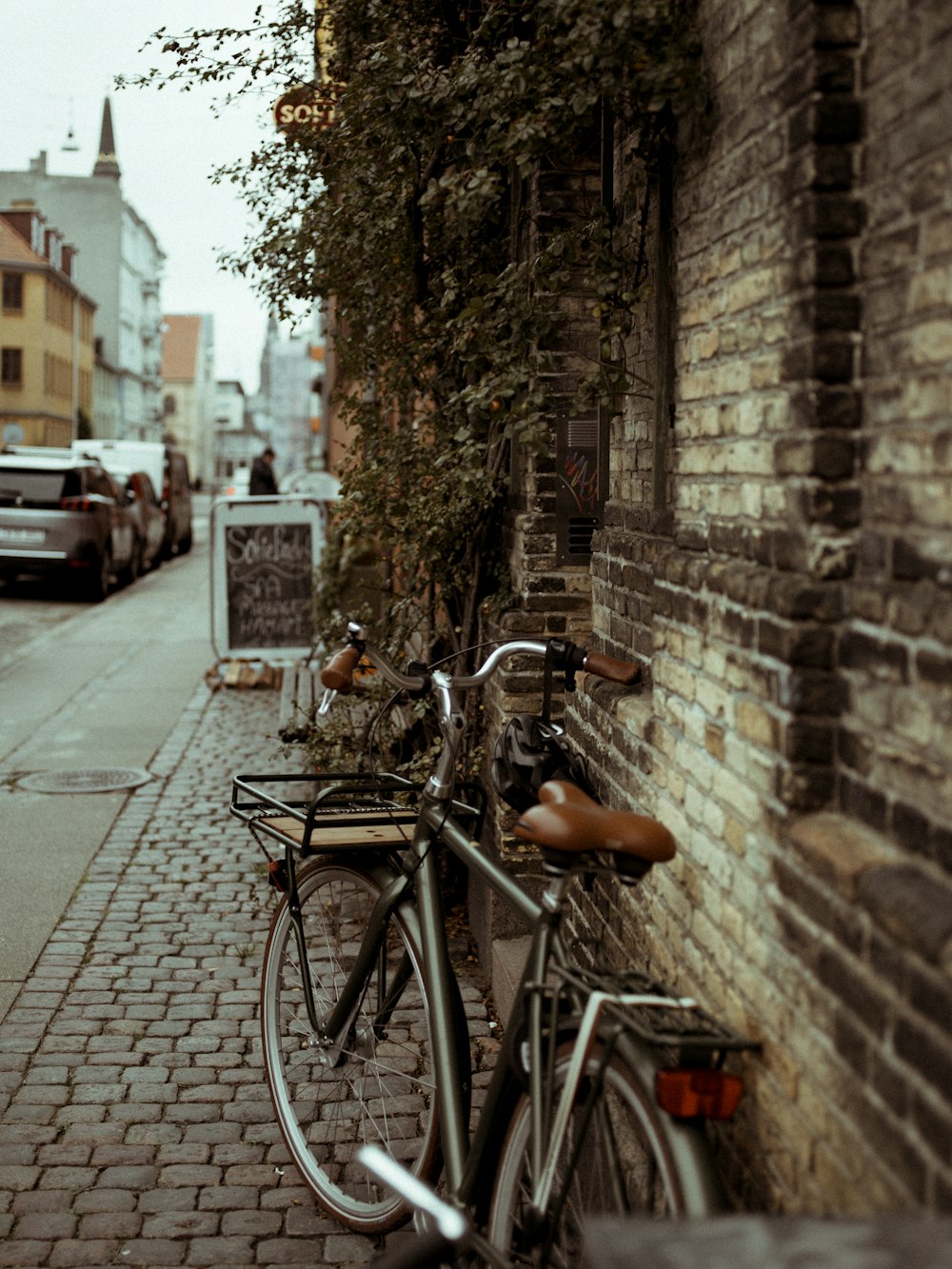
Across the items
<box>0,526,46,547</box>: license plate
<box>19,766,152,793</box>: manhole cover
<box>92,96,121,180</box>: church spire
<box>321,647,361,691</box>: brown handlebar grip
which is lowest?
<box>19,766,152,793</box>: manhole cover

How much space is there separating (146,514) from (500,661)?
23508 millimetres

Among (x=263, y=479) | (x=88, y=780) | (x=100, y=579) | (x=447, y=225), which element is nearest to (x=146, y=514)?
(x=263, y=479)

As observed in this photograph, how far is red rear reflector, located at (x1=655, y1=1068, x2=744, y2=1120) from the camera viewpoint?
7.57 feet

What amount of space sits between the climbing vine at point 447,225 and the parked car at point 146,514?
1814 cm

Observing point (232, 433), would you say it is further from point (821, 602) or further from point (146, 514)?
point (821, 602)

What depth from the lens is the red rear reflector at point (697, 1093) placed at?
2.31m

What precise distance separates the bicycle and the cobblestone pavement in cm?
23

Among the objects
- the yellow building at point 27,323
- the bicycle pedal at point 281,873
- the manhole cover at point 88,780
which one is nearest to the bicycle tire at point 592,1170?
the bicycle pedal at point 281,873

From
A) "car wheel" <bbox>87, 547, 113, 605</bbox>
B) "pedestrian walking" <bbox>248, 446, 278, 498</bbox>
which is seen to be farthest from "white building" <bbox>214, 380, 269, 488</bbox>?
→ "car wheel" <bbox>87, 547, 113, 605</bbox>

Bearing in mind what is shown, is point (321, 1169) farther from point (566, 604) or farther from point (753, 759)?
point (566, 604)

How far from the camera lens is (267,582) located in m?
12.3

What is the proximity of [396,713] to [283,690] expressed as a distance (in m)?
5.40

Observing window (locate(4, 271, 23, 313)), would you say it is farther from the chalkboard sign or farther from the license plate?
the chalkboard sign

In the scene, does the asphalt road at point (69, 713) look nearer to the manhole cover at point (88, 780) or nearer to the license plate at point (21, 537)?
the manhole cover at point (88, 780)
